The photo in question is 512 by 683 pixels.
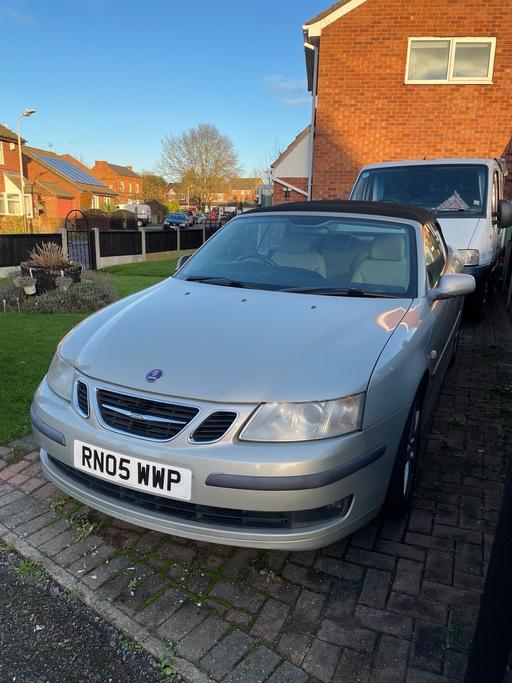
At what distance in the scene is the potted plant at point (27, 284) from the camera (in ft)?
28.1

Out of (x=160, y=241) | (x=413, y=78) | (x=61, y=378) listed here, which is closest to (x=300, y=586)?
(x=61, y=378)

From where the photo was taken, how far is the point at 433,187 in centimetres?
714

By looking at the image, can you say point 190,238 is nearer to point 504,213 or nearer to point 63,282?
point 63,282

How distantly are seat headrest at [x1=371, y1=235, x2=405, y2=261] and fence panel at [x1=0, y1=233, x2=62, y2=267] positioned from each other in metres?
10.7

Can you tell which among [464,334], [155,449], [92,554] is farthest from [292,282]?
[464,334]

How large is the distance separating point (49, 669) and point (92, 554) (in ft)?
1.97

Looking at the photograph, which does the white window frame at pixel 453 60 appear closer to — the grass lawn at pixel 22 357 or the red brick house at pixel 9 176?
the grass lawn at pixel 22 357

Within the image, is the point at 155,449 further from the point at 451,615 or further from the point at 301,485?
the point at 451,615

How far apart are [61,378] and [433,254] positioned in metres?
2.64

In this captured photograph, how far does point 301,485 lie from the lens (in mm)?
1947

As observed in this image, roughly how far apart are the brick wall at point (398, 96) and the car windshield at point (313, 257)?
909 cm

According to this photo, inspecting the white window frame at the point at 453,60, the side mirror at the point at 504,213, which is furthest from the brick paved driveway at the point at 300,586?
the white window frame at the point at 453,60

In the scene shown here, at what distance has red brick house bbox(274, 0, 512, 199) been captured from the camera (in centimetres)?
1118

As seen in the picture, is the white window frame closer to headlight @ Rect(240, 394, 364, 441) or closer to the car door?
the car door
